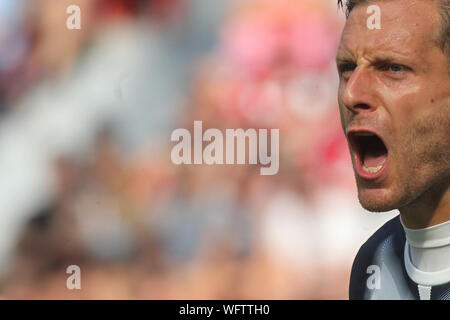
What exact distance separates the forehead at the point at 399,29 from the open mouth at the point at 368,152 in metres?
0.27

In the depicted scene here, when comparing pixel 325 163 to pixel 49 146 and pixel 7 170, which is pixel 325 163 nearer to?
pixel 49 146

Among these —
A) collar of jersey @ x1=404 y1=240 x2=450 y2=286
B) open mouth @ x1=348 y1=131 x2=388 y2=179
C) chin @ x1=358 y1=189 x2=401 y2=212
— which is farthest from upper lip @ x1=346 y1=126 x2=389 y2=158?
collar of jersey @ x1=404 y1=240 x2=450 y2=286

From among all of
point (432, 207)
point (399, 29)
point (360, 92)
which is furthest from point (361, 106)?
point (432, 207)

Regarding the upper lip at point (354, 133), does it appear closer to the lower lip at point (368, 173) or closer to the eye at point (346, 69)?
the lower lip at point (368, 173)

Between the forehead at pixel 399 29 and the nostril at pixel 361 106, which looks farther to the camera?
the nostril at pixel 361 106

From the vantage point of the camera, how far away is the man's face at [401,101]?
196 centimetres

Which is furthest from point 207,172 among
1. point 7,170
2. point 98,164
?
point 7,170

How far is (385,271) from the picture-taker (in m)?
2.25

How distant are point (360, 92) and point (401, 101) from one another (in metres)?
0.13

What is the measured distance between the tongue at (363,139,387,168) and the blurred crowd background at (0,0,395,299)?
630 mm

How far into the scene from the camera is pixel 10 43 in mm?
2951

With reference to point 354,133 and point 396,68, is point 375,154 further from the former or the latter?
point 396,68

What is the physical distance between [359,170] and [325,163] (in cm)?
72

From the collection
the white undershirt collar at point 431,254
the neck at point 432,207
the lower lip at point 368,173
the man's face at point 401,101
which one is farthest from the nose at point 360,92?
the white undershirt collar at point 431,254
